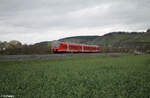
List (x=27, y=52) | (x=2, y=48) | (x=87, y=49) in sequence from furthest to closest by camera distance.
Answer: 1. (x=87, y=49)
2. (x=27, y=52)
3. (x=2, y=48)

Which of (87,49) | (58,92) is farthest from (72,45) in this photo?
(58,92)

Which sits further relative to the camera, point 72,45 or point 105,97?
point 72,45

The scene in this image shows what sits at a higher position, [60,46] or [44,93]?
→ [60,46]

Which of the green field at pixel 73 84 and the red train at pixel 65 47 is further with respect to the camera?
the red train at pixel 65 47

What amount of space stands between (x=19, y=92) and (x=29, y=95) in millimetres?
724

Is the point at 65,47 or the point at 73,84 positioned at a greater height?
the point at 65,47

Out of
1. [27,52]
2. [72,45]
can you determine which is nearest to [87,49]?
[72,45]

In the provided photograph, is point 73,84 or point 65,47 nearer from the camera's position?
point 73,84

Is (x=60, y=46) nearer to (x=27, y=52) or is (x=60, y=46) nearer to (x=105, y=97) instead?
(x=27, y=52)

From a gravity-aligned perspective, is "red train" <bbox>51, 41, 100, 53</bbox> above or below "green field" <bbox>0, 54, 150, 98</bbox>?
above

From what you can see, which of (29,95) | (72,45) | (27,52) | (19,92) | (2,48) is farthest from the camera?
(72,45)

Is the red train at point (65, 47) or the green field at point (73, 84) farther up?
the red train at point (65, 47)

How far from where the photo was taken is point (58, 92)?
625 cm

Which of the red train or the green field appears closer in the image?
the green field
